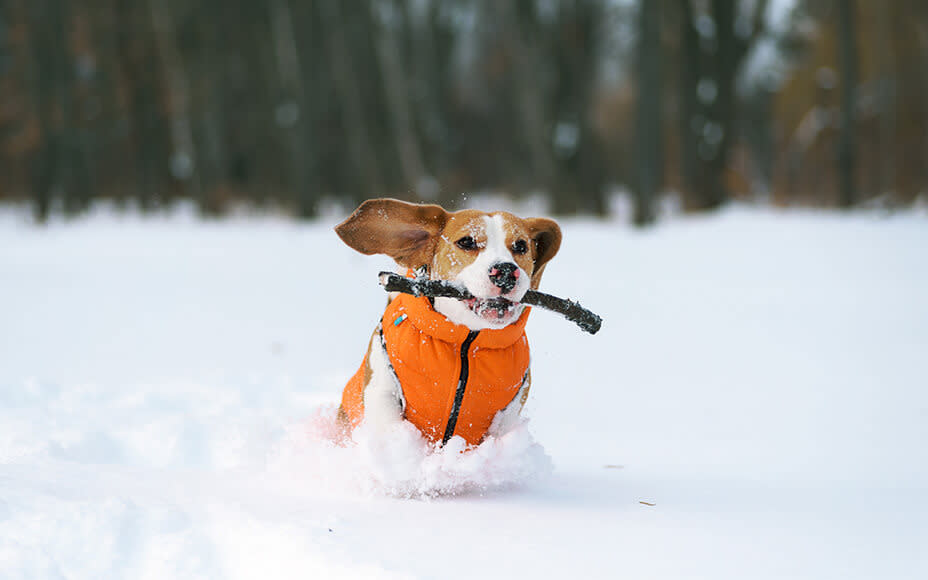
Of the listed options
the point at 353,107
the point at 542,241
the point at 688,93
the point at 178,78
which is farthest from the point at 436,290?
the point at 178,78

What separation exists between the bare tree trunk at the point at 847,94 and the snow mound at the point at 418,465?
625 inches

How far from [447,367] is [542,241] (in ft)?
2.37

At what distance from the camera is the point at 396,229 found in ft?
10.6

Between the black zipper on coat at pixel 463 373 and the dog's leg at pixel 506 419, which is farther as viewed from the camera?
A: the dog's leg at pixel 506 419

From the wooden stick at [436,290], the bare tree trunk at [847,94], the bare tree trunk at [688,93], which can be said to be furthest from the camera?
the bare tree trunk at [688,93]

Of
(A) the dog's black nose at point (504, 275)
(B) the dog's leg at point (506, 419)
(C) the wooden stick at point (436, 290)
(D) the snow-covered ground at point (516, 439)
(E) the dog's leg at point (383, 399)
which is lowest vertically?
(D) the snow-covered ground at point (516, 439)

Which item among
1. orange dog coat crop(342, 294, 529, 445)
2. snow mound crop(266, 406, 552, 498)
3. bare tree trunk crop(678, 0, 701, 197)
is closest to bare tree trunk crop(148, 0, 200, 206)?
bare tree trunk crop(678, 0, 701, 197)

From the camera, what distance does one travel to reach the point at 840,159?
17.0 meters

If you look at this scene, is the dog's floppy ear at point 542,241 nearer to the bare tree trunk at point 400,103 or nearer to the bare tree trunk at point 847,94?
the bare tree trunk at point 847,94

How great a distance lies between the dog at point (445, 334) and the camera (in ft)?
10.1

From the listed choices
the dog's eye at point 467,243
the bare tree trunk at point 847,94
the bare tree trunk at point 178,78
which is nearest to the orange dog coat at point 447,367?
the dog's eye at point 467,243

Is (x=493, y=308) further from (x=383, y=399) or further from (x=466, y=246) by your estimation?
(x=383, y=399)

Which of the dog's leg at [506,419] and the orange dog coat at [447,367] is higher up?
the orange dog coat at [447,367]

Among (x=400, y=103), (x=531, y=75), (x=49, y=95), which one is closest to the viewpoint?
(x=531, y=75)
